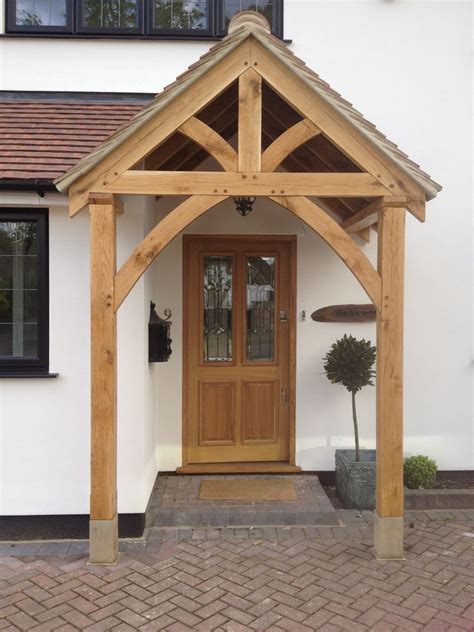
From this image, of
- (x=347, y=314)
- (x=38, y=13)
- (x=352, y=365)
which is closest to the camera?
(x=352, y=365)

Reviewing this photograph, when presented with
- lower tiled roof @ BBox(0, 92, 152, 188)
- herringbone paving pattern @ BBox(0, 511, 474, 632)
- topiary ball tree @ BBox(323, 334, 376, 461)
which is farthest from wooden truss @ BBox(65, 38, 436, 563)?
topiary ball tree @ BBox(323, 334, 376, 461)

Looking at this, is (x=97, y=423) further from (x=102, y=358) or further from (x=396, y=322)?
(x=396, y=322)

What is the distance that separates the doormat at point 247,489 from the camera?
17.3 ft

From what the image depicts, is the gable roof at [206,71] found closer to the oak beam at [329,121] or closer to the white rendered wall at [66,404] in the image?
the oak beam at [329,121]

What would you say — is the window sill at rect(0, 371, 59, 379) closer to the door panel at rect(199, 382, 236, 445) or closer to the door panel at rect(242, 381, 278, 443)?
the door panel at rect(199, 382, 236, 445)

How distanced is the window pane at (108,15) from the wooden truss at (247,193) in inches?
108

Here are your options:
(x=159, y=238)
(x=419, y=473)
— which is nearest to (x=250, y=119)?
(x=159, y=238)

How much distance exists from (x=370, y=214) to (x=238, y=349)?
216 centimetres

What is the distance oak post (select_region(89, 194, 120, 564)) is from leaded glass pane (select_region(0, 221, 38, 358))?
40.6 inches

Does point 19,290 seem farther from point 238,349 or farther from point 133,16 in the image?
point 133,16

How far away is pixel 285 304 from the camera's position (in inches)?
238

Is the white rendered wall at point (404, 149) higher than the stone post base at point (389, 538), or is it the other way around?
the white rendered wall at point (404, 149)

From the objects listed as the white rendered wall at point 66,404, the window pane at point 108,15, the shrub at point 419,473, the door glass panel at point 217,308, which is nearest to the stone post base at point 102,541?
the white rendered wall at point 66,404

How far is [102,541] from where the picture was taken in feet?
13.6
